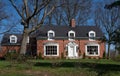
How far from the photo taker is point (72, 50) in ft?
199

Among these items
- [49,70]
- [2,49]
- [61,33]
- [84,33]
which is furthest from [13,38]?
[49,70]

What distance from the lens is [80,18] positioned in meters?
73.1

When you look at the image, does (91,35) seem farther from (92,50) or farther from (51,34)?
(51,34)

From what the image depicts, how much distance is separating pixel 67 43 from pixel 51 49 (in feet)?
10.8

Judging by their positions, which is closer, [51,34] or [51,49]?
[51,49]

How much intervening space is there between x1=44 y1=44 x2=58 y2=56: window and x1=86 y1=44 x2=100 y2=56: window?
6.06 m

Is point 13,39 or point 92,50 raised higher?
point 13,39

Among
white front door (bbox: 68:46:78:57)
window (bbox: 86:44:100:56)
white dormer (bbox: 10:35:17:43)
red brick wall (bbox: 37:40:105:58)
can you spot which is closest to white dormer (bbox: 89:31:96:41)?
red brick wall (bbox: 37:40:105:58)

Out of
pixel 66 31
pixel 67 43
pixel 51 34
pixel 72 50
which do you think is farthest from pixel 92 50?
pixel 51 34

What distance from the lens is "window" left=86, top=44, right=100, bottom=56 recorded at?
200ft

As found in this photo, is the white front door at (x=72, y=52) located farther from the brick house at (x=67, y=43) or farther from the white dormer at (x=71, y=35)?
the white dormer at (x=71, y=35)

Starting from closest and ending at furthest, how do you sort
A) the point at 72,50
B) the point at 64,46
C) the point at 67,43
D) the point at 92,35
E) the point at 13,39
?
the point at 72,50
the point at 64,46
the point at 67,43
the point at 92,35
the point at 13,39

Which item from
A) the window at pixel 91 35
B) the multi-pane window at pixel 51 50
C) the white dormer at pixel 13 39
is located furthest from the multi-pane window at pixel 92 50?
the white dormer at pixel 13 39

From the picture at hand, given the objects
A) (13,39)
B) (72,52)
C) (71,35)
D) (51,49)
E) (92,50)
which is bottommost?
(72,52)
